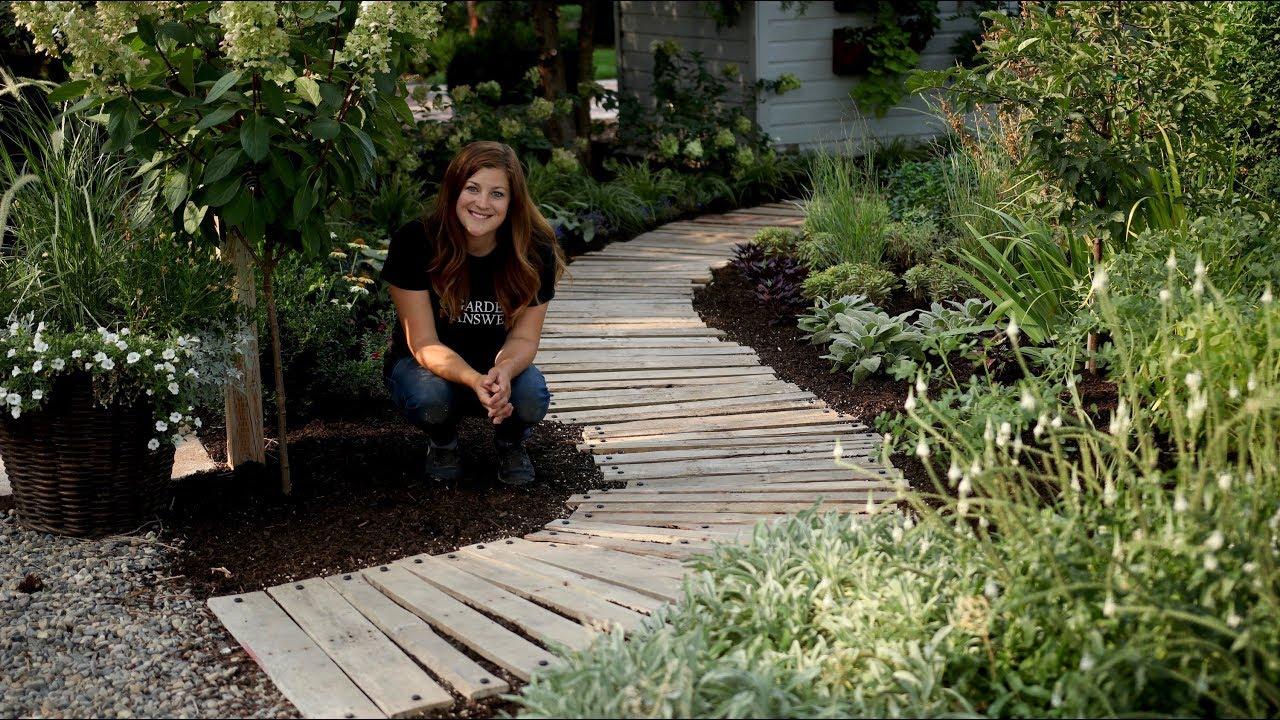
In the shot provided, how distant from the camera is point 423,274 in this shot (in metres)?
3.87

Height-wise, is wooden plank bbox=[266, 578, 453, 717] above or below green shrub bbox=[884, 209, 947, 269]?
below

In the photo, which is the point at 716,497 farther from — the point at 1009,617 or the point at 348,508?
the point at 1009,617

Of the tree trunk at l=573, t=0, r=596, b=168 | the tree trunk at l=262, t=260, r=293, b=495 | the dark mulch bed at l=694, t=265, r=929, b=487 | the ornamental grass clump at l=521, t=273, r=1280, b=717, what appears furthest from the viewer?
the tree trunk at l=573, t=0, r=596, b=168

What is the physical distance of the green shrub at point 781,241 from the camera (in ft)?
21.7

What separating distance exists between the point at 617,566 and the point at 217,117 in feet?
5.01

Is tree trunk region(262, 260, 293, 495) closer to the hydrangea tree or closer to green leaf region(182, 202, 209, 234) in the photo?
the hydrangea tree

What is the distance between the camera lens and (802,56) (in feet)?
31.4

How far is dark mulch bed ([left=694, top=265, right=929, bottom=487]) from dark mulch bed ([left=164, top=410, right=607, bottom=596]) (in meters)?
1.10

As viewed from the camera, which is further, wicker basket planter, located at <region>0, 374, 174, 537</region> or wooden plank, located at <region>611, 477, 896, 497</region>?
wooden plank, located at <region>611, 477, 896, 497</region>

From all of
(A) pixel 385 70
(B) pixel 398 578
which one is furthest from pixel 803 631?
(A) pixel 385 70

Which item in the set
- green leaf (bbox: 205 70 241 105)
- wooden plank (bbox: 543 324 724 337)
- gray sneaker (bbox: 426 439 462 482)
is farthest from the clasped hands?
wooden plank (bbox: 543 324 724 337)

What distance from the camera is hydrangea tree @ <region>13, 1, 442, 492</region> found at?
10.2 ft

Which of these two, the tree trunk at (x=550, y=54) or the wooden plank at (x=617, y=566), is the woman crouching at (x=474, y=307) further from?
the tree trunk at (x=550, y=54)

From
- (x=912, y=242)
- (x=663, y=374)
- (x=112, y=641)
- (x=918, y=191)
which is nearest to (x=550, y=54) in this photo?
(x=918, y=191)
